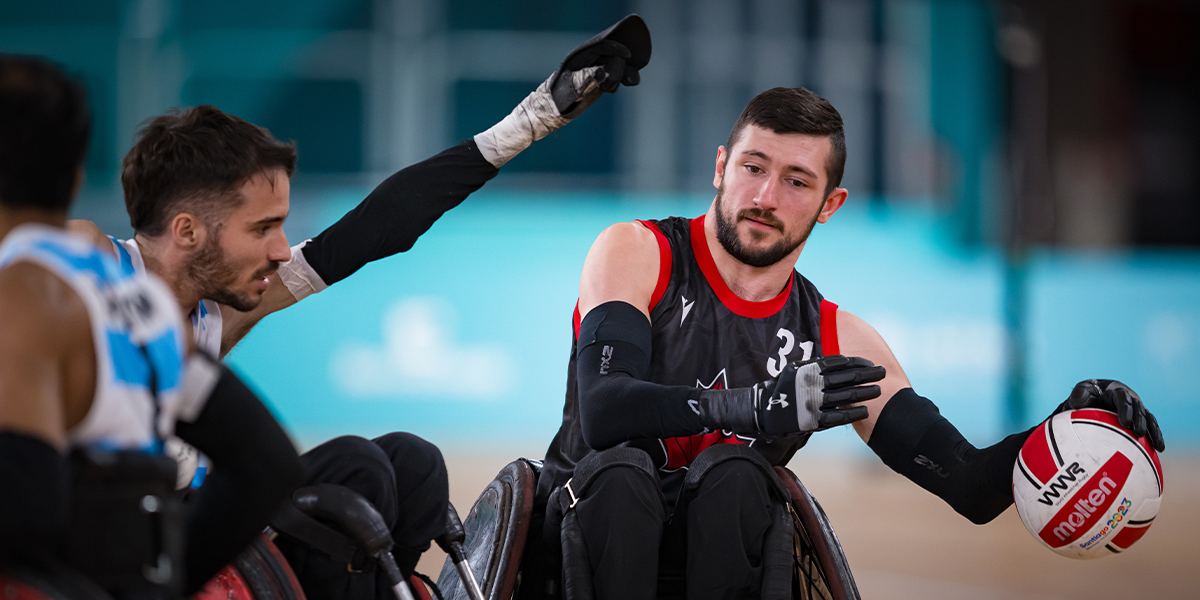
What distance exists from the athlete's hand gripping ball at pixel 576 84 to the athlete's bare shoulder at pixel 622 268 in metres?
0.32

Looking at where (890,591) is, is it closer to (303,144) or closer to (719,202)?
(719,202)

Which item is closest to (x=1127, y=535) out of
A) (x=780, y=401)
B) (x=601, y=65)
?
(x=780, y=401)

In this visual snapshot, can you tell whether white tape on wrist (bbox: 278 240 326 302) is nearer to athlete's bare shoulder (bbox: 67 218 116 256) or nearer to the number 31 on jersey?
athlete's bare shoulder (bbox: 67 218 116 256)

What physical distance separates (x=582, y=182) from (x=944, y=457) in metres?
7.64

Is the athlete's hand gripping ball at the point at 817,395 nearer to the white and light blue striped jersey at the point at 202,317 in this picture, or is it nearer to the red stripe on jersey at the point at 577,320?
the red stripe on jersey at the point at 577,320

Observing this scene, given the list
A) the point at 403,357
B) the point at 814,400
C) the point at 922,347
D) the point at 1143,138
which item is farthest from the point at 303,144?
the point at 1143,138

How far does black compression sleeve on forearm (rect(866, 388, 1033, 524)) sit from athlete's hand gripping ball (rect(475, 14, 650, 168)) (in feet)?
3.37

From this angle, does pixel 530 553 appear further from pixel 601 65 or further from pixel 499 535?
pixel 601 65

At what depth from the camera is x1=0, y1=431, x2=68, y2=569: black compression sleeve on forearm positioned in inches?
44.9

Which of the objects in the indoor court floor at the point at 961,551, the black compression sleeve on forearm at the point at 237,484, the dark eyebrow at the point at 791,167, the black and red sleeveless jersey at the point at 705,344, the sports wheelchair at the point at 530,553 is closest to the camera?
the black compression sleeve on forearm at the point at 237,484

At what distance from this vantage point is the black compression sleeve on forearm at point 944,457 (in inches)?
94.0

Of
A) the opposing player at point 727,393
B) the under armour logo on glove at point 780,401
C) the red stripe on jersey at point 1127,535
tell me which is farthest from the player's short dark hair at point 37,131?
the red stripe on jersey at point 1127,535

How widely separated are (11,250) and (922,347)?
26.4 feet

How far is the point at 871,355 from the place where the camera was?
2625 millimetres
